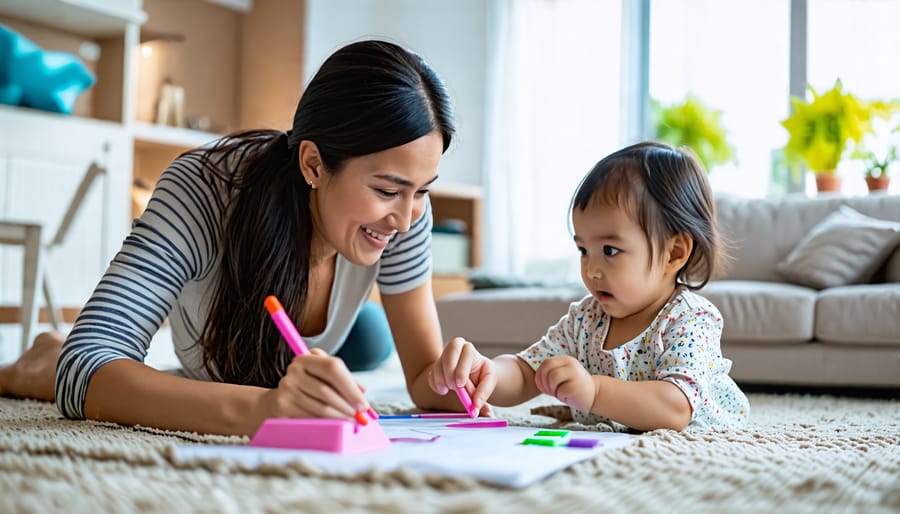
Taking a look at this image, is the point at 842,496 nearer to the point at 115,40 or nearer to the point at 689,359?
the point at 689,359

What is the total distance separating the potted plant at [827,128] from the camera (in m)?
3.03

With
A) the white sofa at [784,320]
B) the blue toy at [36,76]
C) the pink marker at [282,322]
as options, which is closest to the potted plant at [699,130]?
the white sofa at [784,320]

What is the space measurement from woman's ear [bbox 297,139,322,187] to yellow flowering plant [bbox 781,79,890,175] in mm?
2414

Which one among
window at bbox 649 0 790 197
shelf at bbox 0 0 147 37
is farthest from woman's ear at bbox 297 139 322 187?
Result: window at bbox 649 0 790 197

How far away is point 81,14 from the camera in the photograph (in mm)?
3512

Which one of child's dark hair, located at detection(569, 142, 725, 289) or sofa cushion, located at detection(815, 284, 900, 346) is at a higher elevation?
child's dark hair, located at detection(569, 142, 725, 289)

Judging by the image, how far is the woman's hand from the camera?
0.82m

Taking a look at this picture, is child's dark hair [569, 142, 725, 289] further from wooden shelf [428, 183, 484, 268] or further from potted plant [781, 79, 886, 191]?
wooden shelf [428, 183, 484, 268]

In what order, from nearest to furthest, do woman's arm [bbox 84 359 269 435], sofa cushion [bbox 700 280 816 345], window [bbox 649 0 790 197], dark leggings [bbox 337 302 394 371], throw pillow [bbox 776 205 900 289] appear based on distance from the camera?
1. woman's arm [bbox 84 359 269 435]
2. dark leggings [bbox 337 302 394 371]
3. sofa cushion [bbox 700 280 816 345]
4. throw pillow [bbox 776 205 900 289]
5. window [bbox 649 0 790 197]

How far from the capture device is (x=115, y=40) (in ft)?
12.2

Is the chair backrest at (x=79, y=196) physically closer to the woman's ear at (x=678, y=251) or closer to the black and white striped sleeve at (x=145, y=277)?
the black and white striped sleeve at (x=145, y=277)

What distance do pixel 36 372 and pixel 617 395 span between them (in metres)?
1.03

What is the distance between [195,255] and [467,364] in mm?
386

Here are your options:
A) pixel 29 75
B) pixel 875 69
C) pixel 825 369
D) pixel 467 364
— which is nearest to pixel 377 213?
pixel 467 364
